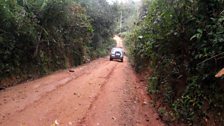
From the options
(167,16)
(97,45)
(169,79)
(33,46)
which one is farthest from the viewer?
(97,45)

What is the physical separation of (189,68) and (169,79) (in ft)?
5.16

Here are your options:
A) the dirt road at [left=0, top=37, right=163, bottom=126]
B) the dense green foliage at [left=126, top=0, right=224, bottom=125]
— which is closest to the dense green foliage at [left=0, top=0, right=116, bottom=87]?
the dirt road at [left=0, top=37, right=163, bottom=126]

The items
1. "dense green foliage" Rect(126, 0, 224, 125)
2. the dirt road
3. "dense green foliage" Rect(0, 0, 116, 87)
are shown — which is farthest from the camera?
"dense green foliage" Rect(0, 0, 116, 87)

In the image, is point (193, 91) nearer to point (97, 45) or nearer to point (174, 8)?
point (174, 8)

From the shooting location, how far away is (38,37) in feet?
58.0

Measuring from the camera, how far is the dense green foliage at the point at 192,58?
6949 mm

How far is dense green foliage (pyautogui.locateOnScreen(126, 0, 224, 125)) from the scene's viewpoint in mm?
6949

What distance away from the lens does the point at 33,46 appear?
17453mm

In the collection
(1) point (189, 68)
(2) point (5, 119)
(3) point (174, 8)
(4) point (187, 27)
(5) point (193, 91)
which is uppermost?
(3) point (174, 8)

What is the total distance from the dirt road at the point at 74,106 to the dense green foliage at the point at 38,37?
5.90 feet

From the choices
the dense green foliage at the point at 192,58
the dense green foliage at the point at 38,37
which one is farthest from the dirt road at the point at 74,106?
the dense green foliage at the point at 38,37

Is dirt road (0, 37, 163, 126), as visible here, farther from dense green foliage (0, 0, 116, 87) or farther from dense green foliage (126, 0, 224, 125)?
dense green foliage (0, 0, 116, 87)

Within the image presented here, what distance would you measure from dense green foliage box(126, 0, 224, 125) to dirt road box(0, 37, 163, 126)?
1197mm

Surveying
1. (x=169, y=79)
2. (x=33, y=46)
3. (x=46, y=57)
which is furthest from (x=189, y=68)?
(x=46, y=57)
